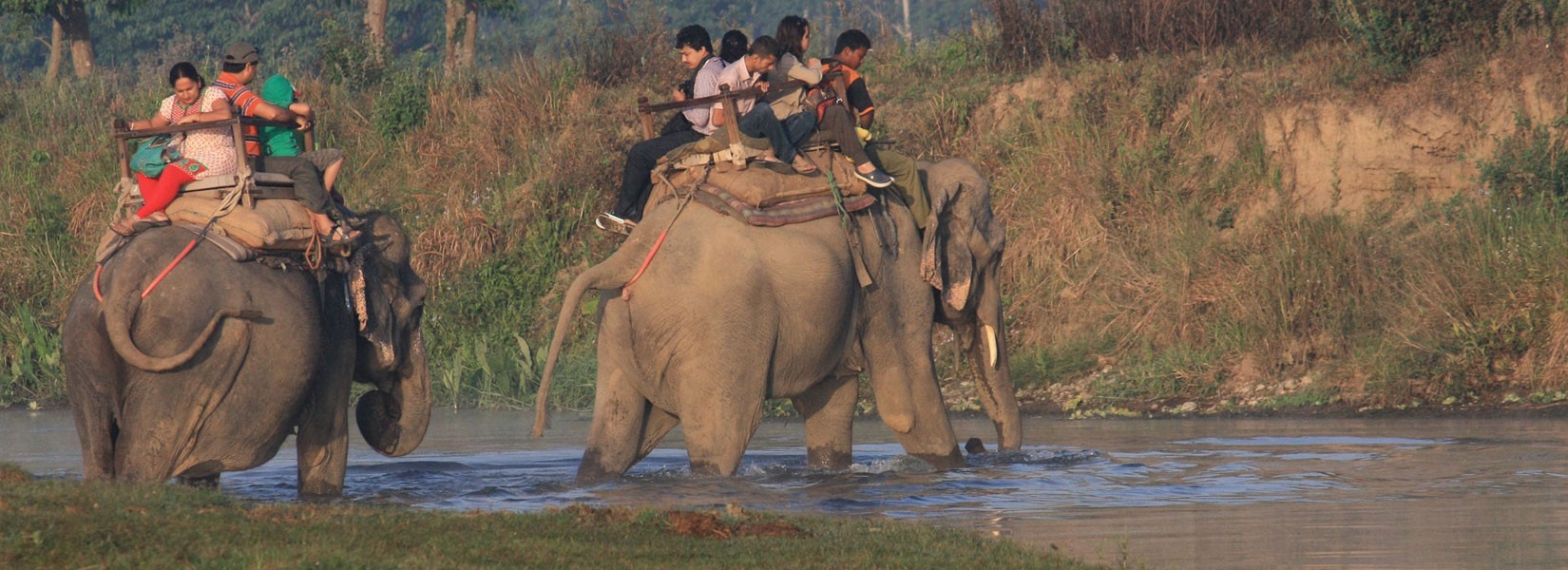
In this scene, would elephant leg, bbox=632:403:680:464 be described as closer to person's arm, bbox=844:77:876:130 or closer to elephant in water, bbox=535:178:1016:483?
elephant in water, bbox=535:178:1016:483

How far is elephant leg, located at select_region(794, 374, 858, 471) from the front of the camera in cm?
1112

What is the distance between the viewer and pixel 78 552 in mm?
6637

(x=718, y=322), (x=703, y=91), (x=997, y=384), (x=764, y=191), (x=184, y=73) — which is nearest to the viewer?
(x=718, y=322)

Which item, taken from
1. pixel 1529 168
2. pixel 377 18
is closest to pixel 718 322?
pixel 1529 168

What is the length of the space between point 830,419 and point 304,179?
3.13m

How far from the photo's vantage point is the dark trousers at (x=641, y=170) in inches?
428

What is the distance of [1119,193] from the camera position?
61.4ft

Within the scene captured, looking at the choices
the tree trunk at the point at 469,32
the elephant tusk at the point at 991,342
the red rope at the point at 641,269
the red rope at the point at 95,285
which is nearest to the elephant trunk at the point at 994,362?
the elephant tusk at the point at 991,342

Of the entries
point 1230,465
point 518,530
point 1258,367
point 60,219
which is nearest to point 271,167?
point 518,530

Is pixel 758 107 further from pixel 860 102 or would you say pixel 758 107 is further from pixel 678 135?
pixel 860 102

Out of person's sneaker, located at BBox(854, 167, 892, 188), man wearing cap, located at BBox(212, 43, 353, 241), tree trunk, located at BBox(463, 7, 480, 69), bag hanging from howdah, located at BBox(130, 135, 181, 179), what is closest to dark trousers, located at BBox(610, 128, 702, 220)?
person's sneaker, located at BBox(854, 167, 892, 188)

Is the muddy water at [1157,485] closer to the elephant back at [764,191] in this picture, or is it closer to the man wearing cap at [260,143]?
the elephant back at [764,191]

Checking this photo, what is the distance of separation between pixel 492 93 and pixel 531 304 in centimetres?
355

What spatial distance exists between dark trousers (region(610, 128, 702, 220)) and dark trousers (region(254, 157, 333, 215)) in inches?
66.8
